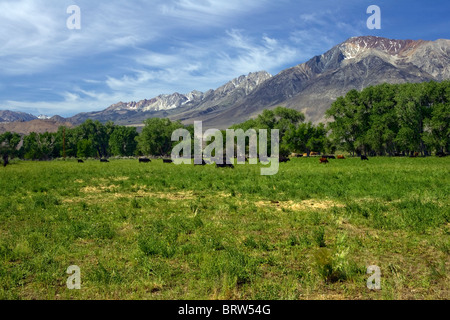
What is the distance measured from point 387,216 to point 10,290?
12443 millimetres

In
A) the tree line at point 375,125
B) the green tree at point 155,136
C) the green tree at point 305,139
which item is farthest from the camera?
the green tree at point 155,136

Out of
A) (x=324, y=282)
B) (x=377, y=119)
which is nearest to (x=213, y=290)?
(x=324, y=282)

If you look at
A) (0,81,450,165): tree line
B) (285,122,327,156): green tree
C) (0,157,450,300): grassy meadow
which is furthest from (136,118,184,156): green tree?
(0,157,450,300): grassy meadow

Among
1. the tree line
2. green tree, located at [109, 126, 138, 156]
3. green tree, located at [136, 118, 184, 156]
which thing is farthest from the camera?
green tree, located at [109, 126, 138, 156]

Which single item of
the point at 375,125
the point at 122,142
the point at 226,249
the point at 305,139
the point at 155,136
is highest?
the point at 375,125

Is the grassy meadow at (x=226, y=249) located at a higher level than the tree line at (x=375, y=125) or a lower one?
lower

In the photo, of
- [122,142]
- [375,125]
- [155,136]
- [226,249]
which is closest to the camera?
[226,249]

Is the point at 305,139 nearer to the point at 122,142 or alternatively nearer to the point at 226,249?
the point at 122,142

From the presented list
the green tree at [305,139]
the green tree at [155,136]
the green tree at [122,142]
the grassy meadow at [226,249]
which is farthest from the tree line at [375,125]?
the grassy meadow at [226,249]

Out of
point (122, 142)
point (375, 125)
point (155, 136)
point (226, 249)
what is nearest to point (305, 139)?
point (375, 125)

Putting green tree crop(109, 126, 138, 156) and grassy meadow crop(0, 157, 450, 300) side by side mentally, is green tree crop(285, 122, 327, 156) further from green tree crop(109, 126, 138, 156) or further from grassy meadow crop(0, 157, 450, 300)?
green tree crop(109, 126, 138, 156)

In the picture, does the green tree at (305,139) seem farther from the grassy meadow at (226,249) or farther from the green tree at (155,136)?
the grassy meadow at (226,249)

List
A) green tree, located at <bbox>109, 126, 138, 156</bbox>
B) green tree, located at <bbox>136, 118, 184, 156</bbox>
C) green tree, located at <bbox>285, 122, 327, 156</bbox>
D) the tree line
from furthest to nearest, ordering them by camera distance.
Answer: green tree, located at <bbox>109, 126, 138, 156</bbox>
green tree, located at <bbox>136, 118, 184, 156</bbox>
green tree, located at <bbox>285, 122, 327, 156</bbox>
the tree line

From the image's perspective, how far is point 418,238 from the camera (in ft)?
30.8
